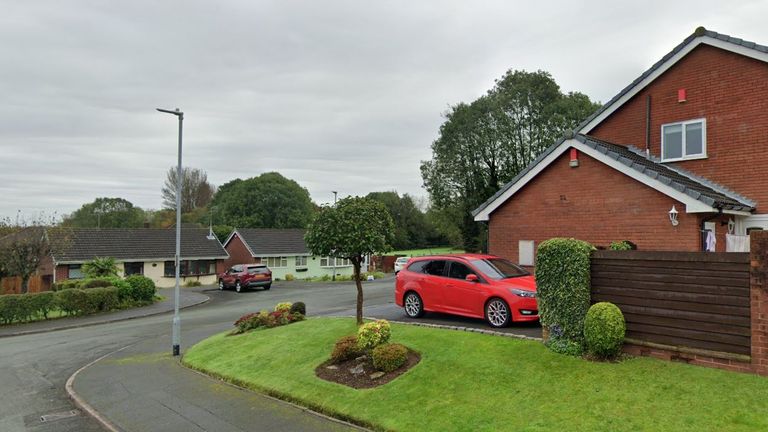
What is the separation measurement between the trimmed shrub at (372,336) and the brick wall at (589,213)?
6.53 m

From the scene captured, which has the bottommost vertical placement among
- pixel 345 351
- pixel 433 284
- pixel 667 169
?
pixel 345 351

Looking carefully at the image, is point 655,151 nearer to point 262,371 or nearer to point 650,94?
point 650,94

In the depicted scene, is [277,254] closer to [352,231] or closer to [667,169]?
[352,231]

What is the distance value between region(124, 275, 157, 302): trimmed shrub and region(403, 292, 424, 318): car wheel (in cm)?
2171

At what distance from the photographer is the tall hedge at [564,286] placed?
8.08 meters

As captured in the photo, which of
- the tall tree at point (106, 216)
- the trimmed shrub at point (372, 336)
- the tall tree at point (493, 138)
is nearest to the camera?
the trimmed shrub at point (372, 336)

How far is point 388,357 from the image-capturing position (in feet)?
28.1

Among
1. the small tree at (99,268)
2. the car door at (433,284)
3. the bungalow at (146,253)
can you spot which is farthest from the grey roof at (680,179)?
the bungalow at (146,253)

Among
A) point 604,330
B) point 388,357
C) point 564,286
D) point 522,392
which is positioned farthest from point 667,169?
point 388,357

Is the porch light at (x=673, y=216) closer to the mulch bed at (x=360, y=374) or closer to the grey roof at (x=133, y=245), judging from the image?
the mulch bed at (x=360, y=374)

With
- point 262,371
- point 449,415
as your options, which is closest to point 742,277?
point 449,415

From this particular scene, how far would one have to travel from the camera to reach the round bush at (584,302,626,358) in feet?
24.2

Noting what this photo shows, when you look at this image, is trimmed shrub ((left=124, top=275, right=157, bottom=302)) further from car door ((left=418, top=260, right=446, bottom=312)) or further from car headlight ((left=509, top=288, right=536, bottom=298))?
car headlight ((left=509, top=288, right=536, bottom=298))

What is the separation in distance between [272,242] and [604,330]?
4918 centimetres
